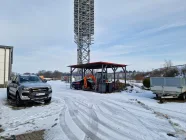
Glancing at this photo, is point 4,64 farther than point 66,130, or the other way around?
point 4,64

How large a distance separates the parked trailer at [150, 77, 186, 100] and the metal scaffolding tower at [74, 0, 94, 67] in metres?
28.3

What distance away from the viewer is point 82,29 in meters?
40.7

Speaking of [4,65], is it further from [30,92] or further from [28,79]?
[30,92]

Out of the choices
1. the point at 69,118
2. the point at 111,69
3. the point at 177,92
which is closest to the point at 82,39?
the point at 111,69

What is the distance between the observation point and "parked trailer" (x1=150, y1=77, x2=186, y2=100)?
11.5 meters

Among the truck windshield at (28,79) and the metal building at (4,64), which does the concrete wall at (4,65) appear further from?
the truck windshield at (28,79)

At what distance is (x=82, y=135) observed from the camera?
4852mm

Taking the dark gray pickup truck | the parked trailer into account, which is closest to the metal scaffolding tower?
the parked trailer

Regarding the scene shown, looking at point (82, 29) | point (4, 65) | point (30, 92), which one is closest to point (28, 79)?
point (30, 92)

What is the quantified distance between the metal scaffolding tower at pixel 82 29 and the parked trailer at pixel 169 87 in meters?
28.3

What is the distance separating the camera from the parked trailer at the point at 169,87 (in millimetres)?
11492

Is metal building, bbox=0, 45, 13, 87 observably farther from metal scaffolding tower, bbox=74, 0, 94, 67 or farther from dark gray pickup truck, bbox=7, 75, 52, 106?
metal scaffolding tower, bbox=74, 0, 94, 67

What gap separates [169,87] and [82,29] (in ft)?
104

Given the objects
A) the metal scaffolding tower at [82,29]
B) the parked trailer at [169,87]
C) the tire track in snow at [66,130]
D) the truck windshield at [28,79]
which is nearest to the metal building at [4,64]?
the truck windshield at [28,79]
